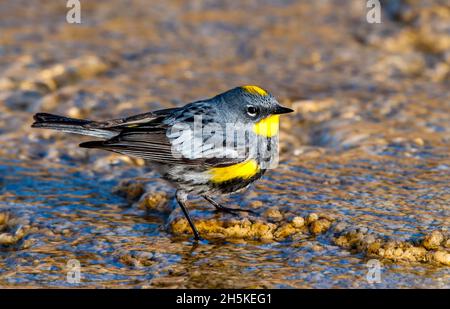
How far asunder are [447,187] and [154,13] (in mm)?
6321

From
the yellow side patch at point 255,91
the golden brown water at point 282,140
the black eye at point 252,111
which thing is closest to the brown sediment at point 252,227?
the golden brown water at point 282,140

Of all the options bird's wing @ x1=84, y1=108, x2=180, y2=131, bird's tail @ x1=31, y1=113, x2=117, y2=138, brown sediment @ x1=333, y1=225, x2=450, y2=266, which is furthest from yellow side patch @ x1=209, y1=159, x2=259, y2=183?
bird's tail @ x1=31, y1=113, x2=117, y2=138

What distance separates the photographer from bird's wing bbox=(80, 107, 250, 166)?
20.6ft

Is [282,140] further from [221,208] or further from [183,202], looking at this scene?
[183,202]

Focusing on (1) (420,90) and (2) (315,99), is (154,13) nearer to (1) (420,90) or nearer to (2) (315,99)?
(2) (315,99)

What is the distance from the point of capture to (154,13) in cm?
1160

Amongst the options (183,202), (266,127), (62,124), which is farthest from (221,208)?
(62,124)

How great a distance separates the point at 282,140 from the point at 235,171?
2.06 m

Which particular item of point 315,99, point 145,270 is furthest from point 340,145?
point 145,270

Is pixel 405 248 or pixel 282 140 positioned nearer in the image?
pixel 405 248

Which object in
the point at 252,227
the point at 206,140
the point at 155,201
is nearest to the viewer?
the point at 252,227

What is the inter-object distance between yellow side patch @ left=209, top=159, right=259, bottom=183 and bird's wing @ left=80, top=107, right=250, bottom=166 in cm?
4

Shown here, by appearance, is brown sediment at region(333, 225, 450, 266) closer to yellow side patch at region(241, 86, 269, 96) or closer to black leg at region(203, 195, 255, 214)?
black leg at region(203, 195, 255, 214)

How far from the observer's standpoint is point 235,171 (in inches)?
244
